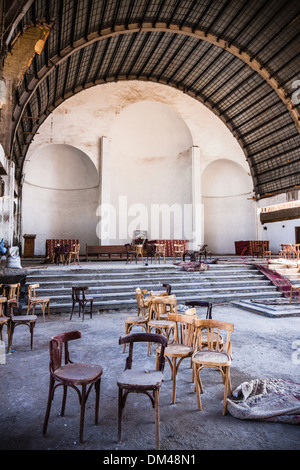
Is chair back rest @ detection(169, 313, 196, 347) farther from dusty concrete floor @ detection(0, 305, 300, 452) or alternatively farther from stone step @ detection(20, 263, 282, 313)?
stone step @ detection(20, 263, 282, 313)

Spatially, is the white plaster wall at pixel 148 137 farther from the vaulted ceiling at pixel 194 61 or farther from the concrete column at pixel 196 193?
the vaulted ceiling at pixel 194 61

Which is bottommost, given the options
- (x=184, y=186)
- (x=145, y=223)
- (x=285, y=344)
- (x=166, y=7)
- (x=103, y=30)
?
(x=285, y=344)

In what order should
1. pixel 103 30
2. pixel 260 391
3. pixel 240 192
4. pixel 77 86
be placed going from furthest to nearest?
pixel 240 192, pixel 77 86, pixel 103 30, pixel 260 391

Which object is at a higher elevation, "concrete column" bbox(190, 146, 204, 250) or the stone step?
"concrete column" bbox(190, 146, 204, 250)

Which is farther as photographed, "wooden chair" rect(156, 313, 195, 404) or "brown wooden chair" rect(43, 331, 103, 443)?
"wooden chair" rect(156, 313, 195, 404)

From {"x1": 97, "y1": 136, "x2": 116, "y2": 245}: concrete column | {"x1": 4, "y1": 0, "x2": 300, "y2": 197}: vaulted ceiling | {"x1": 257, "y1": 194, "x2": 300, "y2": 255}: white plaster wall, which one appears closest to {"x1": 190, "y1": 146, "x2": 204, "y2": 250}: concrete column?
{"x1": 4, "y1": 0, "x2": 300, "y2": 197}: vaulted ceiling

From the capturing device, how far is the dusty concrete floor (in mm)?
2074

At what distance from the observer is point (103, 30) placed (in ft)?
37.5

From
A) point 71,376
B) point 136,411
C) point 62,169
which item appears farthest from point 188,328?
point 62,169

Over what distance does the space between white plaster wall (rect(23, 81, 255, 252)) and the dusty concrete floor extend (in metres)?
13.0

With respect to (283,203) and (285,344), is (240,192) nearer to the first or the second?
(283,203)

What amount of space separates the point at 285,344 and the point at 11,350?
3968 mm

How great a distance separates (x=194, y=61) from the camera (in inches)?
619

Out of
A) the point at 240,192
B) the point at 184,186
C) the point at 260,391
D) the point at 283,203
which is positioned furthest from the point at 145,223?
the point at 260,391
